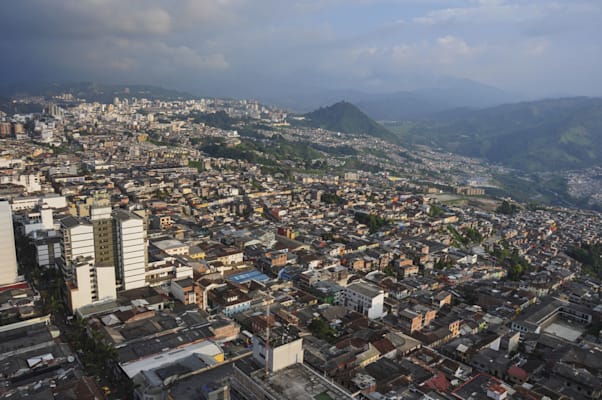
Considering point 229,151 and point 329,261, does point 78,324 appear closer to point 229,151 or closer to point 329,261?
point 329,261

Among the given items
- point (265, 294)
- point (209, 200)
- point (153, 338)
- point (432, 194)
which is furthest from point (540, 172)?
point (153, 338)

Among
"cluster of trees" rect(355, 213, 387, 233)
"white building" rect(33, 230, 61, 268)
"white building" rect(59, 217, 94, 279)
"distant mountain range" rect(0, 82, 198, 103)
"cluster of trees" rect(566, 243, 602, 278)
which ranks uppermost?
"distant mountain range" rect(0, 82, 198, 103)

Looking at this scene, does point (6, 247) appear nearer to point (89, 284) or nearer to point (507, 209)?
point (89, 284)

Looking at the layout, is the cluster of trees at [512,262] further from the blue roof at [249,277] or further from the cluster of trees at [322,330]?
the blue roof at [249,277]

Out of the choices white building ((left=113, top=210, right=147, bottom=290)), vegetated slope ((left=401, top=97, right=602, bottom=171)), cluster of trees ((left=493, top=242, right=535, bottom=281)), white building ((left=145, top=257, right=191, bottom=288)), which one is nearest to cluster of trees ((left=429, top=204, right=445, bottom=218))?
cluster of trees ((left=493, top=242, right=535, bottom=281))

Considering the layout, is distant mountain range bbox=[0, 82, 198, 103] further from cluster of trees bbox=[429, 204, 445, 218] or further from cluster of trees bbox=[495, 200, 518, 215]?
cluster of trees bbox=[495, 200, 518, 215]

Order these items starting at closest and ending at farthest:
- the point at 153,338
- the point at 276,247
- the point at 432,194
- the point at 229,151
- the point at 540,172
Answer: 1. the point at 153,338
2. the point at 276,247
3. the point at 432,194
4. the point at 229,151
5. the point at 540,172

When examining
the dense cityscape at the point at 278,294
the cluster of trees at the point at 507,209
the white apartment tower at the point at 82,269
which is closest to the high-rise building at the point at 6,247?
the dense cityscape at the point at 278,294
